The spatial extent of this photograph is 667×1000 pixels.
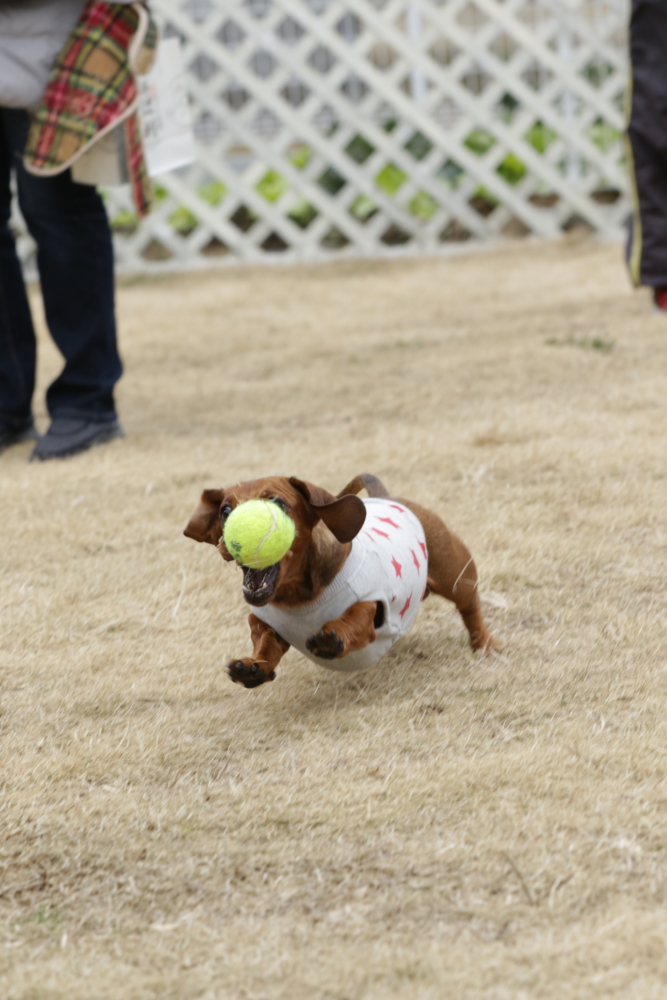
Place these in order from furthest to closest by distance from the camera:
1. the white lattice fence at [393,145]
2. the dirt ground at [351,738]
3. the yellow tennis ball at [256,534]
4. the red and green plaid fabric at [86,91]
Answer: the white lattice fence at [393,145]
the red and green plaid fabric at [86,91]
the yellow tennis ball at [256,534]
the dirt ground at [351,738]

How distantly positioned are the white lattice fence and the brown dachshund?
379 cm

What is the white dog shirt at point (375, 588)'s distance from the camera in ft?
4.41

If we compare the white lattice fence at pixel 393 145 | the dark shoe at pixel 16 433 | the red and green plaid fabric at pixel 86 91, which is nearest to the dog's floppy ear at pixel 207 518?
the red and green plaid fabric at pixel 86 91

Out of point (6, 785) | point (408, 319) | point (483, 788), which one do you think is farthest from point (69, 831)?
point (408, 319)

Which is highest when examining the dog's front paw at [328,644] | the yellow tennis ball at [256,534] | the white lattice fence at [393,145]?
the yellow tennis ball at [256,534]

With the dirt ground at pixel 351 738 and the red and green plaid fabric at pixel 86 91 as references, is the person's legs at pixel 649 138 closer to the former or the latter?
the dirt ground at pixel 351 738

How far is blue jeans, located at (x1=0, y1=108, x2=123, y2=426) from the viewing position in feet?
8.02

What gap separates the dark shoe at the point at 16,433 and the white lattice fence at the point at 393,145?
2.53 meters

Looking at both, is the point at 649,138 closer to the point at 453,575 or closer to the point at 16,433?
the point at 16,433

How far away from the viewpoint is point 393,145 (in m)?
5.01

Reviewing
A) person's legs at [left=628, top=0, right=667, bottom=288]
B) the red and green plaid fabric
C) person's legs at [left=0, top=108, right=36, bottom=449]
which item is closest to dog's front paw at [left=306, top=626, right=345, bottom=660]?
the red and green plaid fabric

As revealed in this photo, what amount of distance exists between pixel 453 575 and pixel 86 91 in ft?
4.45

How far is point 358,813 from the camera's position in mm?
1189

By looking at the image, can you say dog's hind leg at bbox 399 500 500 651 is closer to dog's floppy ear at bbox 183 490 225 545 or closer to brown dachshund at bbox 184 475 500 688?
brown dachshund at bbox 184 475 500 688
